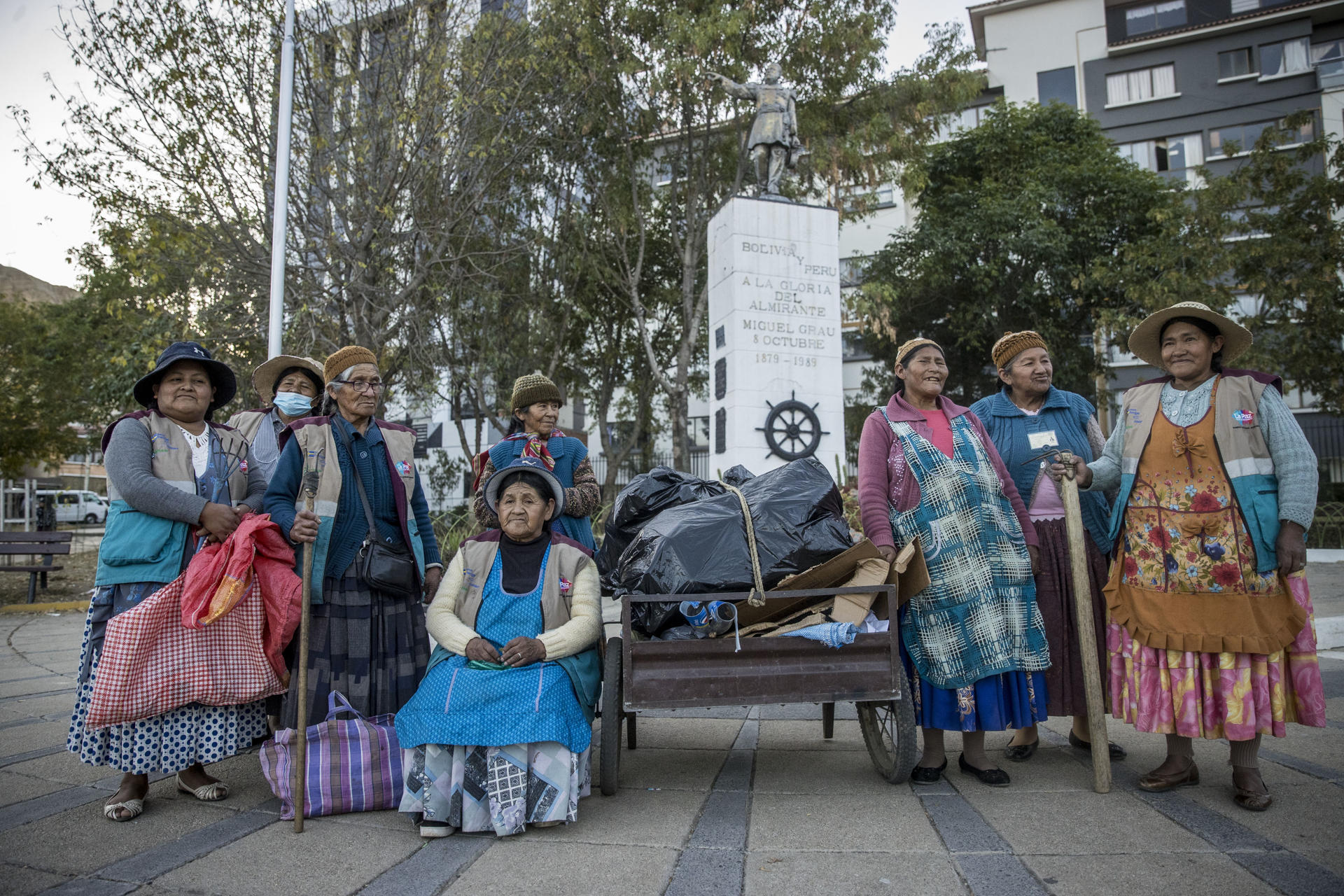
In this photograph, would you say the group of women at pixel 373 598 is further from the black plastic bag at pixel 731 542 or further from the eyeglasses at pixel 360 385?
the black plastic bag at pixel 731 542

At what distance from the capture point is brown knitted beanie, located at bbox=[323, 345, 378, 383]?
379 centimetres

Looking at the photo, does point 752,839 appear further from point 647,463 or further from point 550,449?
point 647,463

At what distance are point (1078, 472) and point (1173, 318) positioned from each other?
0.72m

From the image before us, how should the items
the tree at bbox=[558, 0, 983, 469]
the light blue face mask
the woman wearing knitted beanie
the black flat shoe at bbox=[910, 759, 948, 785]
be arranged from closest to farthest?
the black flat shoe at bbox=[910, 759, 948, 785] < the woman wearing knitted beanie < the light blue face mask < the tree at bbox=[558, 0, 983, 469]

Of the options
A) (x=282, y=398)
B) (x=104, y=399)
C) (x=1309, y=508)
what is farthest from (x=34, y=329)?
(x=1309, y=508)

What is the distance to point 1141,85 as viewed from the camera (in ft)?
93.4

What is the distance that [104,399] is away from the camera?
1859 centimetres

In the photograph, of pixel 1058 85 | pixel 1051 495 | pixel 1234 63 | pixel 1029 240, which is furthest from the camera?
pixel 1058 85

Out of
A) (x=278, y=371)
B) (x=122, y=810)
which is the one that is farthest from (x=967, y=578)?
(x=278, y=371)

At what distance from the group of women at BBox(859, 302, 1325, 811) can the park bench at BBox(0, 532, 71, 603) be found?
33.3 feet

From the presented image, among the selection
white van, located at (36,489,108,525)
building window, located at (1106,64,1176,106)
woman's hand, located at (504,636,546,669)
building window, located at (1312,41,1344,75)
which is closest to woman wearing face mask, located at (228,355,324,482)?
woman's hand, located at (504,636,546,669)

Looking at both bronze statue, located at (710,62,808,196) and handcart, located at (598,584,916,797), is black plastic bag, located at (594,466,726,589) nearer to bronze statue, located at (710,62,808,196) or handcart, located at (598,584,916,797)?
handcart, located at (598,584,916,797)

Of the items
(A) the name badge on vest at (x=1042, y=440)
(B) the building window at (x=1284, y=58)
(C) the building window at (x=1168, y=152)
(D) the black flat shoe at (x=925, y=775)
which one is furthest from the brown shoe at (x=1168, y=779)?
(B) the building window at (x=1284, y=58)

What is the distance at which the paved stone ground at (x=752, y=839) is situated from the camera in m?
2.51
